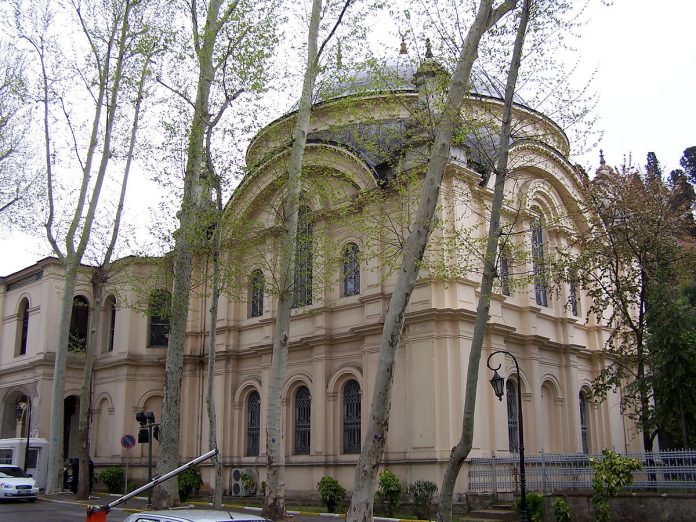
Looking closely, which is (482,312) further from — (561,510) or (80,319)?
(80,319)

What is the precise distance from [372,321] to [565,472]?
647 centimetres

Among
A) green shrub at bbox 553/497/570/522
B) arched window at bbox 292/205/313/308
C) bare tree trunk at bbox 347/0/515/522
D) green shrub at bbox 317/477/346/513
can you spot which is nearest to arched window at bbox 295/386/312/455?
green shrub at bbox 317/477/346/513

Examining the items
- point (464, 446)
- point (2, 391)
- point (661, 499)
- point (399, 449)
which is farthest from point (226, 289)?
point (2, 391)

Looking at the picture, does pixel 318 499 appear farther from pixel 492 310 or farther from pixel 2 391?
pixel 2 391

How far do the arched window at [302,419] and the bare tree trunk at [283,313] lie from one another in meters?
6.69

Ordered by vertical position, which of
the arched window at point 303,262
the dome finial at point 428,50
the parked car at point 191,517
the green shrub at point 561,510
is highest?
the dome finial at point 428,50

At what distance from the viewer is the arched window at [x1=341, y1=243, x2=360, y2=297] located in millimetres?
22328

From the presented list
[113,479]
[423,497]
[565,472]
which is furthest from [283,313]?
[113,479]

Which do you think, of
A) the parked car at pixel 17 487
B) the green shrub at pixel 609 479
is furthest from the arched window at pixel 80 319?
the green shrub at pixel 609 479

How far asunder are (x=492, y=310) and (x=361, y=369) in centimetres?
409

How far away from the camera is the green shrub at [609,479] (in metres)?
14.8

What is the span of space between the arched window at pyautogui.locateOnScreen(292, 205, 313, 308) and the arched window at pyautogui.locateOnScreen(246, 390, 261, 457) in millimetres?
3544

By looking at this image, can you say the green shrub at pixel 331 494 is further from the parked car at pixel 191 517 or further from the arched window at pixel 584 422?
the parked car at pixel 191 517

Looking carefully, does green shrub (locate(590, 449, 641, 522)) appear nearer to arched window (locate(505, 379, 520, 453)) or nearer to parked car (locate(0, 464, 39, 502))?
A: arched window (locate(505, 379, 520, 453))
